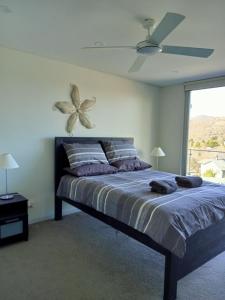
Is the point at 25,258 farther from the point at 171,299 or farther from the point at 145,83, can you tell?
the point at 145,83

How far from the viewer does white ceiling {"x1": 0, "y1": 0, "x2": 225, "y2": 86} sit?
201 centimetres

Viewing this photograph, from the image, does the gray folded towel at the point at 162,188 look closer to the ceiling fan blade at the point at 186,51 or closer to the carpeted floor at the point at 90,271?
the carpeted floor at the point at 90,271

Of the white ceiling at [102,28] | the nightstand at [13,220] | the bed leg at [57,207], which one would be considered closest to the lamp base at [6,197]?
the nightstand at [13,220]

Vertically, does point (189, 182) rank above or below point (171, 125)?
below

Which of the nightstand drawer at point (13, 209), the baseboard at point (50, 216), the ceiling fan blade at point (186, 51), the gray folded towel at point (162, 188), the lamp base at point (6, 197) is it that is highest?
the ceiling fan blade at point (186, 51)

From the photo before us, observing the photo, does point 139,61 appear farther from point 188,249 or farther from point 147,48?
point 188,249

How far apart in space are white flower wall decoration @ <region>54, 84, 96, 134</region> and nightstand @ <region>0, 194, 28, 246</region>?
1424 millimetres

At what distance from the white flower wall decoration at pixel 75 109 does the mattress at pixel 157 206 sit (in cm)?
114

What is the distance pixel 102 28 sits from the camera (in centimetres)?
243

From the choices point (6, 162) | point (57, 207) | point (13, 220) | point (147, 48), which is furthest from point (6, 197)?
point (147, 48)

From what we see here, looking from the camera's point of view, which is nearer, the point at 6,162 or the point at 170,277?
the point at 170,277

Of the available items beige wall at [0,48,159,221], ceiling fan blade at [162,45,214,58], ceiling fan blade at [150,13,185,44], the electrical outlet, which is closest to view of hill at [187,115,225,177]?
beige wall at [0,48,159,221]

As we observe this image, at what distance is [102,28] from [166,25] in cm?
82

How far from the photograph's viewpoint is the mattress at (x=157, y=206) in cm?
187
